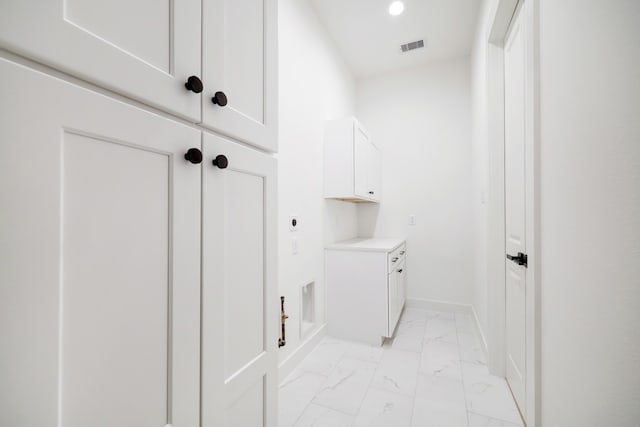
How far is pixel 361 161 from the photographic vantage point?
110 inches

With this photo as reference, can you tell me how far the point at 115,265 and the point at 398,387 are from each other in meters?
1.89

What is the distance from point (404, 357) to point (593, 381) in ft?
5.47

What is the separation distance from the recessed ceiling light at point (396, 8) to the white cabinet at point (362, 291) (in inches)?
84.0

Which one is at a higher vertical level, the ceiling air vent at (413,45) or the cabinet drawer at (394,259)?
the ceiling air vent at (413,45)

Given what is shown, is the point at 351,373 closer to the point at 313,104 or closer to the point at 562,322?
the point at 562,322

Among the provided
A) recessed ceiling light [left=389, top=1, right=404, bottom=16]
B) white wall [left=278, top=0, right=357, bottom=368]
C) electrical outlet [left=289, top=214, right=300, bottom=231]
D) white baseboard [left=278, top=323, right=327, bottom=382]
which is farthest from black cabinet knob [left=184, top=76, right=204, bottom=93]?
recessed ceiling light [left=389, top=1, right=404, bottom=16]

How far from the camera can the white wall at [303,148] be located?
204cm

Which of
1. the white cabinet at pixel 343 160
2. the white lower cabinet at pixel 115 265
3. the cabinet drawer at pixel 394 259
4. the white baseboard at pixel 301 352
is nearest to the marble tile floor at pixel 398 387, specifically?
the white baseboard at pixel 301 352

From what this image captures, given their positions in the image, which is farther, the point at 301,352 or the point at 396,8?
the point at 396,8

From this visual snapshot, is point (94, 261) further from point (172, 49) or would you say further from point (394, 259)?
point (394, 259)

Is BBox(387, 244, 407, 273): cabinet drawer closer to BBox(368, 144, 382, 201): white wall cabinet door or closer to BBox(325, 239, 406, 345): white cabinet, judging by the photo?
BBox(325, 239, 406, 345): white cabinet

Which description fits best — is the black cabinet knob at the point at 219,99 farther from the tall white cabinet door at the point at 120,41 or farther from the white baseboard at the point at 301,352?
the white baseboard at the point at 301,352

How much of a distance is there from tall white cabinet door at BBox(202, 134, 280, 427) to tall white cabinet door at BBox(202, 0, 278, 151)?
0.06 metres

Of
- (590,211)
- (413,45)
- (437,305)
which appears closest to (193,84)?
(590,211)
